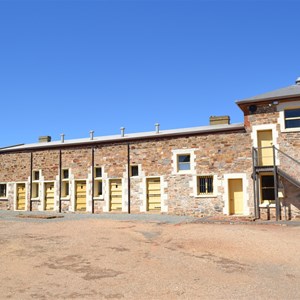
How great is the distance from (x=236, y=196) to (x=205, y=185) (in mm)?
1653

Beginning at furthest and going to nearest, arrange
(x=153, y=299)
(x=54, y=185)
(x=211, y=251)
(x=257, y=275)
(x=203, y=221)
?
1. (x=54, y=185)
2. (x=203, y=221)
3. (x=211, y=251)
4. (x=257, y=275)
5. (x=153, y=299)

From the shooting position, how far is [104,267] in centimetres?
752

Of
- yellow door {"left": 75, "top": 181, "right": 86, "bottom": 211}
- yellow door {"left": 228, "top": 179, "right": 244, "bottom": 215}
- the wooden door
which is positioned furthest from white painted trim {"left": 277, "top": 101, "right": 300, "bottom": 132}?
yellow door {"left": 75, "top": 181, "right": 86, "bottom": 211}

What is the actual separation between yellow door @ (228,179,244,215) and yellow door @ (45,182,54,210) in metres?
11.3

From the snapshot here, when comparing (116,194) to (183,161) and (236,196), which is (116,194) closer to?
(183,161)

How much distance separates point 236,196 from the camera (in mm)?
18344

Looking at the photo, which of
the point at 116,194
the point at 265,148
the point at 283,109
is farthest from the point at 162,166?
the point at 283,109

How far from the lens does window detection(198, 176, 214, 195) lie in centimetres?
1891

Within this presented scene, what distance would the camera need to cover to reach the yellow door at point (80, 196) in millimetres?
22359

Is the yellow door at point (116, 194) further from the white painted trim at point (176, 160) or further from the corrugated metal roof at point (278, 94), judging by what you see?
the corrugated metal roof at point (278, 94)

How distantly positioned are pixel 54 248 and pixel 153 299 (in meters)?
4.67

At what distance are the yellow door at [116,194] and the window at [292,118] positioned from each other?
9.51 m

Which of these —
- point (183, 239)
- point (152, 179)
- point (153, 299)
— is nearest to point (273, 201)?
point (152, 179)

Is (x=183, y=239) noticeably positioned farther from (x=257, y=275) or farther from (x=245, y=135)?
(x=245, y=135)
